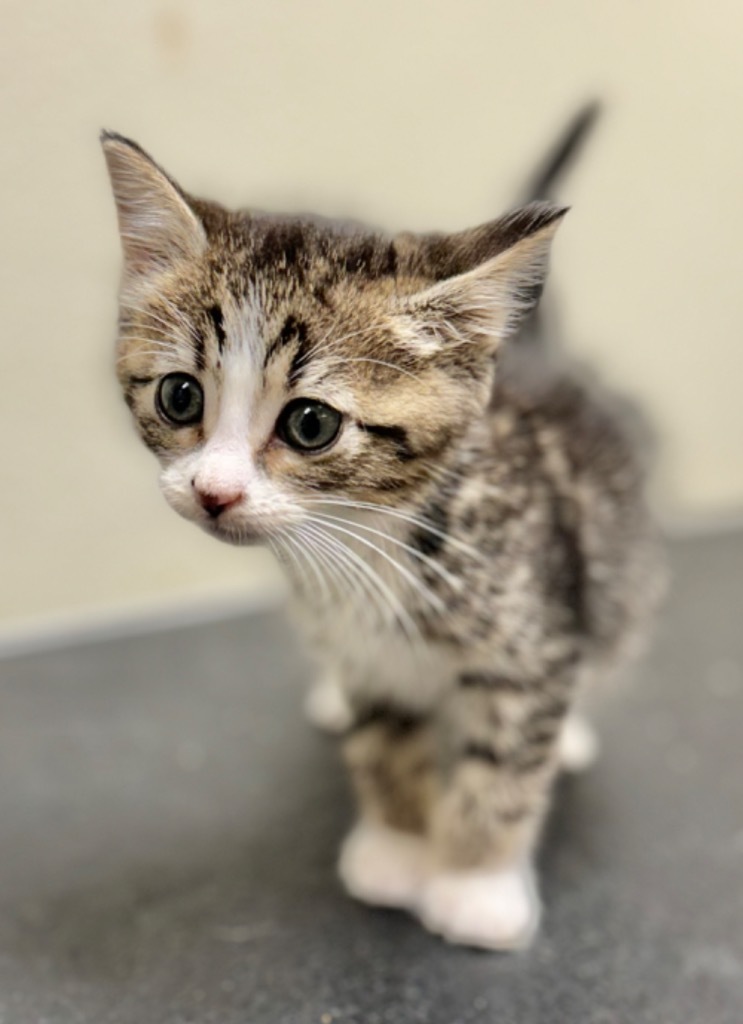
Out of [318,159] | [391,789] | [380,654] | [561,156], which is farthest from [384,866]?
[318,159]

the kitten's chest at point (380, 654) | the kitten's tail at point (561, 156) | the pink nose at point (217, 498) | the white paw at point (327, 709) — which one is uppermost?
the kitten's tail at point (561, 156)

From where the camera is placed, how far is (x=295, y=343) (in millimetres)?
655

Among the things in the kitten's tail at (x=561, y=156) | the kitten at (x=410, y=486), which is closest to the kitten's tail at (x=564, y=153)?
the kitten's tail at (x=561, y=156)

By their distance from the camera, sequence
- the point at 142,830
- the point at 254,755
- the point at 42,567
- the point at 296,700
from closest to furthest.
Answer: the point at 142,830 → the point at 254,755 → the point at 296,700 → the point at 42,567

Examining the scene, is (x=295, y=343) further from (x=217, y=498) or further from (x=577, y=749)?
(x=577, y=749)

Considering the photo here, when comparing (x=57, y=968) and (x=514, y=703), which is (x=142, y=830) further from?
(x=514, y=703)

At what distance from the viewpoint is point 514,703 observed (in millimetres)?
876

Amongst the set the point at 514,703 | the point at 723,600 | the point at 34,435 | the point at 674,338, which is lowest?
the point at 723,600

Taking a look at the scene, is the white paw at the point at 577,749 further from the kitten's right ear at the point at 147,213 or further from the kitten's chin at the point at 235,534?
the kitten's right ear at the point at 147,213

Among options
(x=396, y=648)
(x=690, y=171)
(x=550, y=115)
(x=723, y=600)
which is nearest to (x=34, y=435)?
(x=396, y=648)

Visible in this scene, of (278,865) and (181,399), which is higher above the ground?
(181,399)

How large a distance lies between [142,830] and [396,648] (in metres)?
0.37

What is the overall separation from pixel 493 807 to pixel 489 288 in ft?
1.59

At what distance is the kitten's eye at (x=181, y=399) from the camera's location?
26.4 inches
